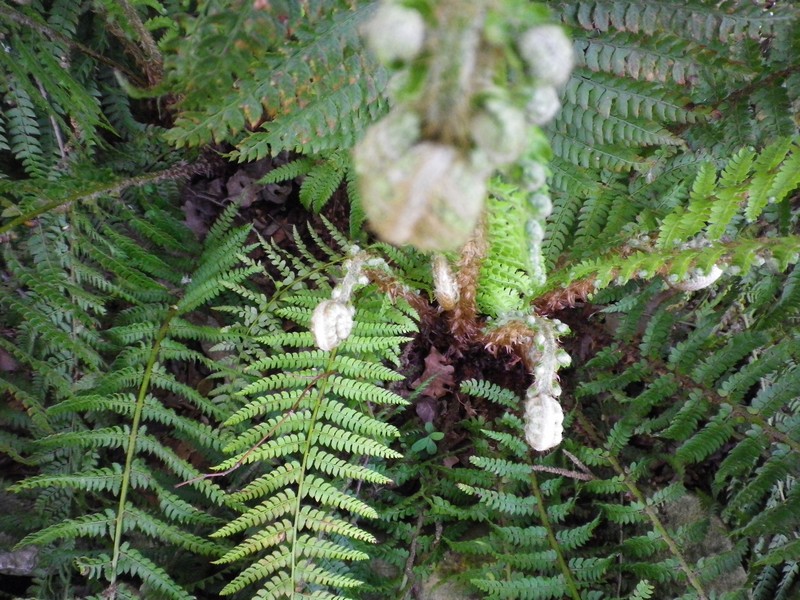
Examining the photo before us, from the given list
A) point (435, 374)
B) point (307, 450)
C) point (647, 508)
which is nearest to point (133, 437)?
point (307, 450)

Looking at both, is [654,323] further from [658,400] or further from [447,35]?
[447,35]

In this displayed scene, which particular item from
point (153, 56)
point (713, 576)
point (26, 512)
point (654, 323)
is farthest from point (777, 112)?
point (26, 512)

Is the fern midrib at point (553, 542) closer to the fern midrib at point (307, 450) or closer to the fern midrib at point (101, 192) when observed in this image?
the fern midrib at point (307, 450)

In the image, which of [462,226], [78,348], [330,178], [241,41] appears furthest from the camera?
[330,178]

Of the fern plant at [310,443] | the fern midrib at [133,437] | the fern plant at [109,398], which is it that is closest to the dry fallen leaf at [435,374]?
the fern plant at [310,443]

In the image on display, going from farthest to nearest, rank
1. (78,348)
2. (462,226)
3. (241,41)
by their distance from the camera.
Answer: (78,348)
(241,41)
(462,226)

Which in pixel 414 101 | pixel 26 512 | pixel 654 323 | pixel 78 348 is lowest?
pixel 26 512
